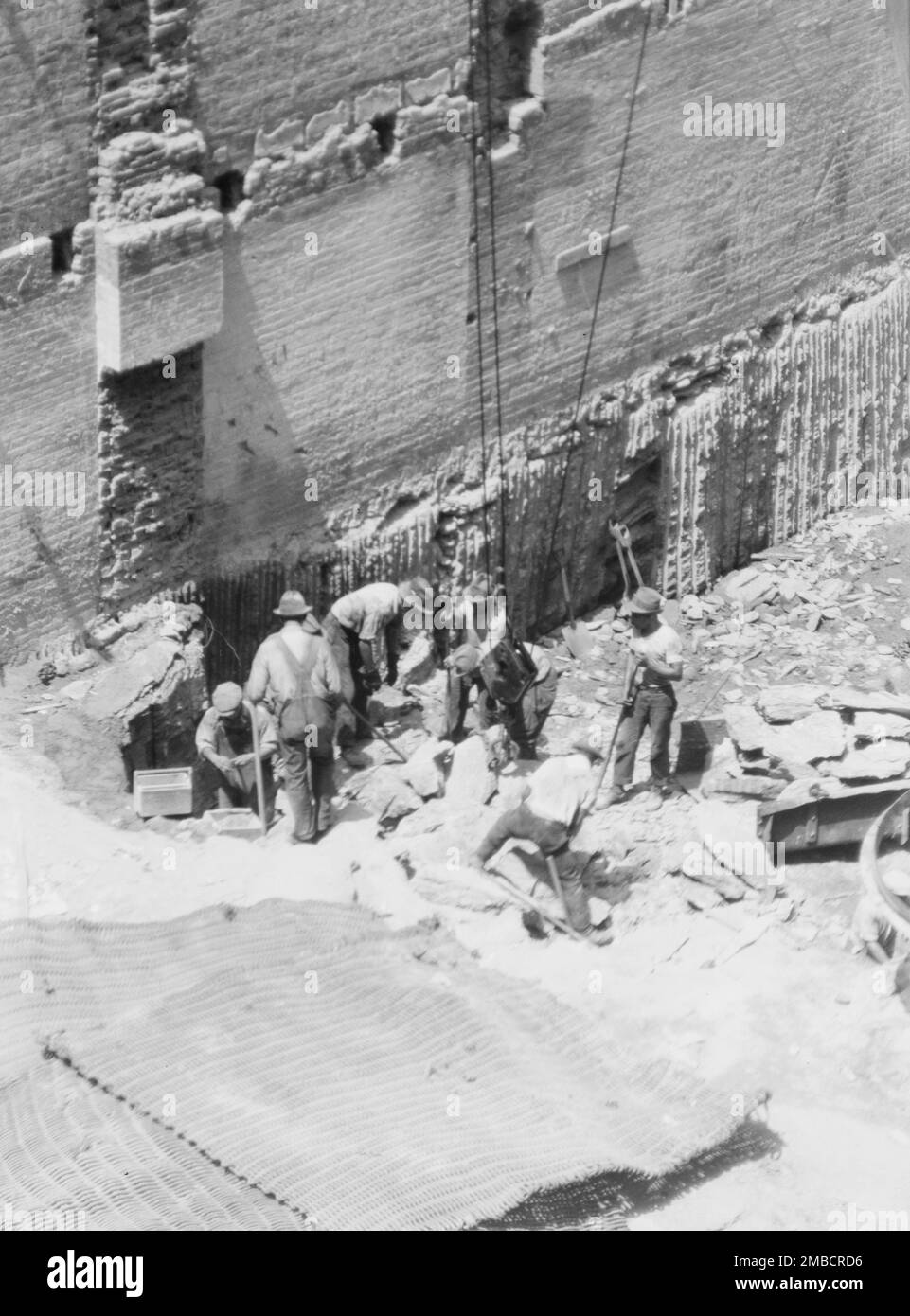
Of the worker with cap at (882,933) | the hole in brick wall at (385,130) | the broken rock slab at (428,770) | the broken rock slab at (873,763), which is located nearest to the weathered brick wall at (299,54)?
the hole in brick wall at (385,130)

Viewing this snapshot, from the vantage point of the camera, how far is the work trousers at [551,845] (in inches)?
604

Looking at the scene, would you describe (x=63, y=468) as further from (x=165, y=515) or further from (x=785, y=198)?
(x=785, y=198)

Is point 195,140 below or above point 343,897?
above

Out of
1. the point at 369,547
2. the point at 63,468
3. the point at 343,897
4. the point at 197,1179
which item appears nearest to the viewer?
the point at 197,1179

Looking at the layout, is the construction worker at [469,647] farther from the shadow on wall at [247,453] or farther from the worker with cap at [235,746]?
the worker with cap at [235,746]

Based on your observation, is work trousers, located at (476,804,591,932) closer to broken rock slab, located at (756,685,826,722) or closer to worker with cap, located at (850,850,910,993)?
worker with cap, located at (850,850,910,993)

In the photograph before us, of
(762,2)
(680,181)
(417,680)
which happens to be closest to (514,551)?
(417,680)

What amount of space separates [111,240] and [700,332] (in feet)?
16.1

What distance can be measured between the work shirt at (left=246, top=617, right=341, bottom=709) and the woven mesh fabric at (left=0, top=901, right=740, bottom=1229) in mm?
1878

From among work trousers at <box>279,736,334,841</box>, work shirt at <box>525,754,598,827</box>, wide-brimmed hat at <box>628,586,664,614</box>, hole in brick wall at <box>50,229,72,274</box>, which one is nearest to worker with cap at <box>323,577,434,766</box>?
work trousers at <box>279,736,334,841</box>

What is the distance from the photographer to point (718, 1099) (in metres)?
13.6

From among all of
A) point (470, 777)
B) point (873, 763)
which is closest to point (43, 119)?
point (470, 777)

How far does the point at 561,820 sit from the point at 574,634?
3913 millimetres

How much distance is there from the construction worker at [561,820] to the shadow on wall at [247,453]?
2823 mm
